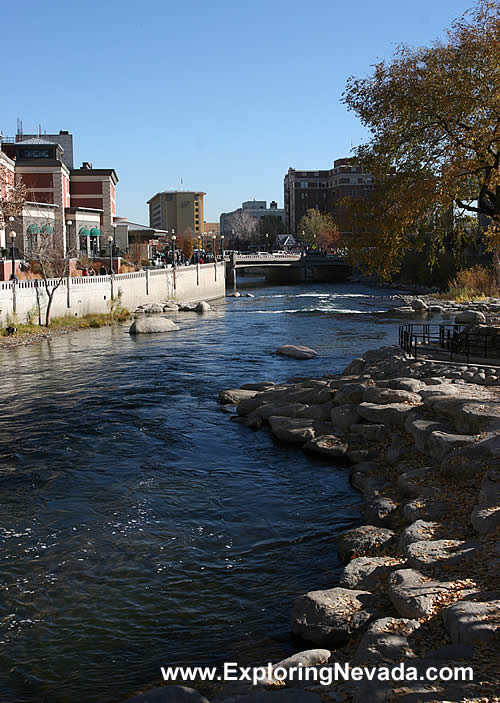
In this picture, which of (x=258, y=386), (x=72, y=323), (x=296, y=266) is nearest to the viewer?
(x=258, y=386)

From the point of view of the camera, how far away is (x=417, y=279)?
76875mm

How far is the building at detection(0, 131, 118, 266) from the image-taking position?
194ft

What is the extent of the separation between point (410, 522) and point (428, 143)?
45.1ft

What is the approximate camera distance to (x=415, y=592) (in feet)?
25.6

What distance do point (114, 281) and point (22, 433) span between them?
3038 centimetres

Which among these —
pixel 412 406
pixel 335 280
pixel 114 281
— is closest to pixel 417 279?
pixel 335 280

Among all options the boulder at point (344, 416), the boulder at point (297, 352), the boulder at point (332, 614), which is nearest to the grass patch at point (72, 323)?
the boulder at point (297, 352)

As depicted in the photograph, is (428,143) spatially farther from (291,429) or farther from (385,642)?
(385,642)

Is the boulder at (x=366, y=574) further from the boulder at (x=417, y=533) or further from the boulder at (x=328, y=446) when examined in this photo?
the boulder at (x=328, y=446)

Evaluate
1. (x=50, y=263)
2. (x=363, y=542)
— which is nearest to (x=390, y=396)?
(x=363, y=542)

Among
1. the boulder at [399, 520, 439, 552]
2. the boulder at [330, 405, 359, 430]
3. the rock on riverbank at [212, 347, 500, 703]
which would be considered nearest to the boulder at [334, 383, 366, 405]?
the rock on riverbank at [212, 347, 500, 703]

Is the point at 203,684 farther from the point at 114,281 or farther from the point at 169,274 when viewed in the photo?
the point at 169,274

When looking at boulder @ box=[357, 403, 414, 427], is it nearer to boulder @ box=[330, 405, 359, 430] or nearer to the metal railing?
boulder @ box=[330, 405, 359, 430]

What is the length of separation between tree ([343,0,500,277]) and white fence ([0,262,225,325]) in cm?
1915
